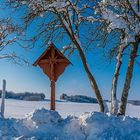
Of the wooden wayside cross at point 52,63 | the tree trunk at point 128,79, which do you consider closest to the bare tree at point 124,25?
the tree trunk at point 128,79

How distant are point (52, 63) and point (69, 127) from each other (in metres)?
3.19

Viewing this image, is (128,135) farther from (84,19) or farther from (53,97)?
(84,19)

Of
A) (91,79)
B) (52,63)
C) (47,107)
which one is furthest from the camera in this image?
(47,107)

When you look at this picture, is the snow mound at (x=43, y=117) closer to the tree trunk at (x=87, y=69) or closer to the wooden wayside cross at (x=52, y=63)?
the wooden wayside cross at (x=52, y=63)

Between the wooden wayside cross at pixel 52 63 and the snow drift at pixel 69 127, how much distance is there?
2.33 metres

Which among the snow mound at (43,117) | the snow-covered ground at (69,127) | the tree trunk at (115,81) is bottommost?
the snow-covered ground at (69,127)

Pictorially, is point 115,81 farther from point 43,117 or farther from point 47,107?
point 47,107

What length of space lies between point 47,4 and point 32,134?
7733 millimetres

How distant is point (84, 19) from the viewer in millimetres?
18031

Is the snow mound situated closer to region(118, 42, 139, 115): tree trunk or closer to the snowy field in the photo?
region(118, 42, 139, 115): tree trunk

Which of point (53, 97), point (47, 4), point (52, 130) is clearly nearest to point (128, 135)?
point (52, 130)

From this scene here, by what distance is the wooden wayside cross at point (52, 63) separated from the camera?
42.1 feet

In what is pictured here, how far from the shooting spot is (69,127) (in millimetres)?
10109

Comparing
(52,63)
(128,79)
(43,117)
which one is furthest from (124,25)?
(43,117)
